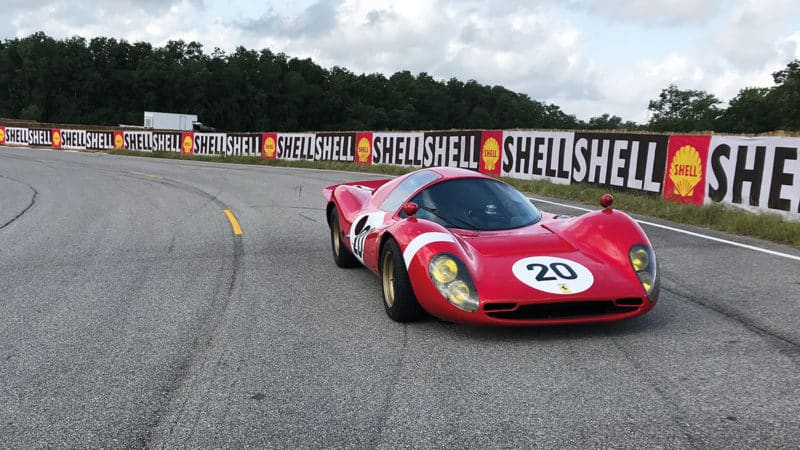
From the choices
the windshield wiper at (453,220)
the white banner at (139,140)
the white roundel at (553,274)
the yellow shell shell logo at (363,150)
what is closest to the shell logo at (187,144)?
the white banner at (139,140)

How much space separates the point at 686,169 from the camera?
1160 cm

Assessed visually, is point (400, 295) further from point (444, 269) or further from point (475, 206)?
point (475, 206)

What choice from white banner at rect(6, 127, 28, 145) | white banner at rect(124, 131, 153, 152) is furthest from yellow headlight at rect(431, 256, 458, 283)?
white banner at rect(6, 127, 28, 145)

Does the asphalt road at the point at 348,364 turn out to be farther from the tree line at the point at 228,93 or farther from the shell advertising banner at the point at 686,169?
the tree line at the point at 228,93

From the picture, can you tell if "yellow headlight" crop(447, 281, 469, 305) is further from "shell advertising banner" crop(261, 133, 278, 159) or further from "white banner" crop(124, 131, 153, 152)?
"white banner" crop(124, 131, 153, 152)

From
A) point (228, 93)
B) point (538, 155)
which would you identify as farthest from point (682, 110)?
point (538, 155)

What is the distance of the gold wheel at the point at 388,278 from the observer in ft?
16.2

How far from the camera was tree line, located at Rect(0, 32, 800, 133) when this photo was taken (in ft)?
286

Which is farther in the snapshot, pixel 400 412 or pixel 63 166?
pixel 63 166

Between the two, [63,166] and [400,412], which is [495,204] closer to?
[400,412]

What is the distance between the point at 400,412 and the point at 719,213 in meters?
8.52

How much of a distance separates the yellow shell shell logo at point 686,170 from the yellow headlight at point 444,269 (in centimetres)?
829

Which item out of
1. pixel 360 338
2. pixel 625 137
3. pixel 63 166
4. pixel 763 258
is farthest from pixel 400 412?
pixel 63 166

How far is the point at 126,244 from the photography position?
8.27 m
